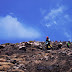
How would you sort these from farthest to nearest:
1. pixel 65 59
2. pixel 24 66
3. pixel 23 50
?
1. pixel 23 50
2. pixel 65 59
3. pixel 24 66

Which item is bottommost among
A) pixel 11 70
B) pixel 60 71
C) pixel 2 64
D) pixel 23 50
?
pixel 60 71

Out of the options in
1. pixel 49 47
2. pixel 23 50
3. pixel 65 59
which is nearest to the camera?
pixel 65 59

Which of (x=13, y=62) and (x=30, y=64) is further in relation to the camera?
(x=13, y=62)

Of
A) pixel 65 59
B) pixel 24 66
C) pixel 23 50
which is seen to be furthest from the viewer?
pixel 23 50

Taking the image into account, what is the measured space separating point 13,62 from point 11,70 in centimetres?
232

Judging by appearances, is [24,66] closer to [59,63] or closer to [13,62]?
[13,62]

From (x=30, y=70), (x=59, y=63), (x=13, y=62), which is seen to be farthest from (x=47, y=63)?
(x=13, y=62)

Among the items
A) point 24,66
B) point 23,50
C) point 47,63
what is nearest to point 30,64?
point 24,66

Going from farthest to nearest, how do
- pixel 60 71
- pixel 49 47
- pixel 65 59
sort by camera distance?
pixel 49 47, pixel 65 59, pixel 60 71

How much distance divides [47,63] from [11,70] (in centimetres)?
345

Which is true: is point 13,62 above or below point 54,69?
above

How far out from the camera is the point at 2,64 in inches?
503

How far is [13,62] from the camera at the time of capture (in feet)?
44.5

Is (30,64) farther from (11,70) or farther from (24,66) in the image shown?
(11,70)
